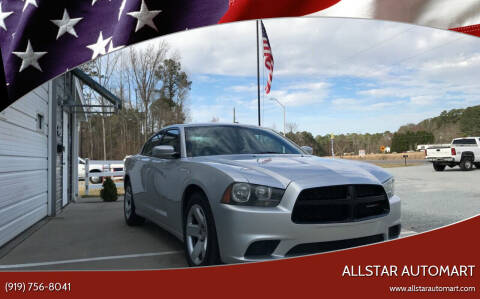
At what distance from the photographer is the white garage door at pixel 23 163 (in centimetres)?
438

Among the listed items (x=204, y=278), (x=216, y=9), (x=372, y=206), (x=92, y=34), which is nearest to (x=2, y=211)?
(x=92, y=34)

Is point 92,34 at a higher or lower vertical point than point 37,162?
higher

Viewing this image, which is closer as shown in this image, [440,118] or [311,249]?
[440,118]

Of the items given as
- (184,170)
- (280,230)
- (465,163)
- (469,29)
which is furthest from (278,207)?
(465,163)

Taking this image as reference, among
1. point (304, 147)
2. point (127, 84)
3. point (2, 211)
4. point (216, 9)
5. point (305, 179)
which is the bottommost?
point (2, 211)

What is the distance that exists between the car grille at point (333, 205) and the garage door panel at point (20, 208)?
380 cm

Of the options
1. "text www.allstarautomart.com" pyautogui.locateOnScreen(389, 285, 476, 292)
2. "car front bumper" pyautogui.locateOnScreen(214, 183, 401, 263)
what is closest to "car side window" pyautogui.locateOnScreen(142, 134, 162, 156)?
"car front bumper" pyautogui.locateOnScreen(214, 183, 401, 263)

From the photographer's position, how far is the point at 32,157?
18.6ft

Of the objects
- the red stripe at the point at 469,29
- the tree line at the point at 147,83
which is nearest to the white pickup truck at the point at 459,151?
the red stripe at the point at 469,29

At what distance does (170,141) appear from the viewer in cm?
432

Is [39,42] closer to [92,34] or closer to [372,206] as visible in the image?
[92,34]

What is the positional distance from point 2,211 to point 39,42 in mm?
2650

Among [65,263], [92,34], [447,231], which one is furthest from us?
[65,263]
